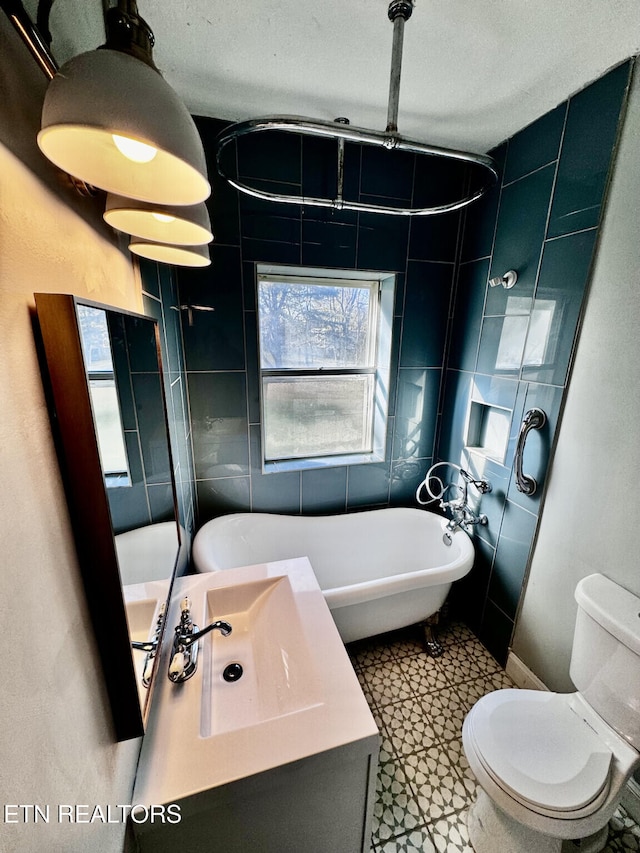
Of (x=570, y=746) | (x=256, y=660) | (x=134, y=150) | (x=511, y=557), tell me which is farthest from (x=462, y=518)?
(x=134, y=150)

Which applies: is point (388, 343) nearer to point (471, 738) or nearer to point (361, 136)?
point (361, 136)

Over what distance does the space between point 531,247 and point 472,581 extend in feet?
6.13

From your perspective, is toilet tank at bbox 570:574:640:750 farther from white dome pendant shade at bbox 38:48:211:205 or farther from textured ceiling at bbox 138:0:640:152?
textured ceiling at bbox 138:0:640:152

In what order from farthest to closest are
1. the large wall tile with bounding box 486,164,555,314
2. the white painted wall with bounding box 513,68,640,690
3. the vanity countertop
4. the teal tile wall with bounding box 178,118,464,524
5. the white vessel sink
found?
the teal tile wall with bounding box 178,118,464,524 → the large wall tile with bounding box 486,164,555,314 → the white painted wall with bounding box 513,68,640,690 → the white vessel sink → the vanity countertop

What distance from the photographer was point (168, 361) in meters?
A: 1.37

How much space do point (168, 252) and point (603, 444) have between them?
65.7 inches

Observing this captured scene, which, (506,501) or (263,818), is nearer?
(263,818)

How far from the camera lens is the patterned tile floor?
1.22 m

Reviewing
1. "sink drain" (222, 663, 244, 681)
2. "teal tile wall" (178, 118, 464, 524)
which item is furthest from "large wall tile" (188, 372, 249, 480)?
"sink drain" (222, 663, 244, 681)

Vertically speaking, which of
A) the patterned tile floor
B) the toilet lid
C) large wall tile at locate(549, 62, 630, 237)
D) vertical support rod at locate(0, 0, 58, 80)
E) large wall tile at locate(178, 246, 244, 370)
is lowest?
the patterned tile floor

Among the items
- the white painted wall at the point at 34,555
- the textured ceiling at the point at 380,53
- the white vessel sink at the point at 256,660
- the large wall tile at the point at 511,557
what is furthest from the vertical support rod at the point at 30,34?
the large wall tile at the point at 511,557

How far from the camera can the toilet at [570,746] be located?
3.25 ft

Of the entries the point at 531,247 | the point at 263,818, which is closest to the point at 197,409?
the point at 263,818

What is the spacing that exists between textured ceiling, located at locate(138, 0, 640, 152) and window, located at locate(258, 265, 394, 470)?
2.47 ft
